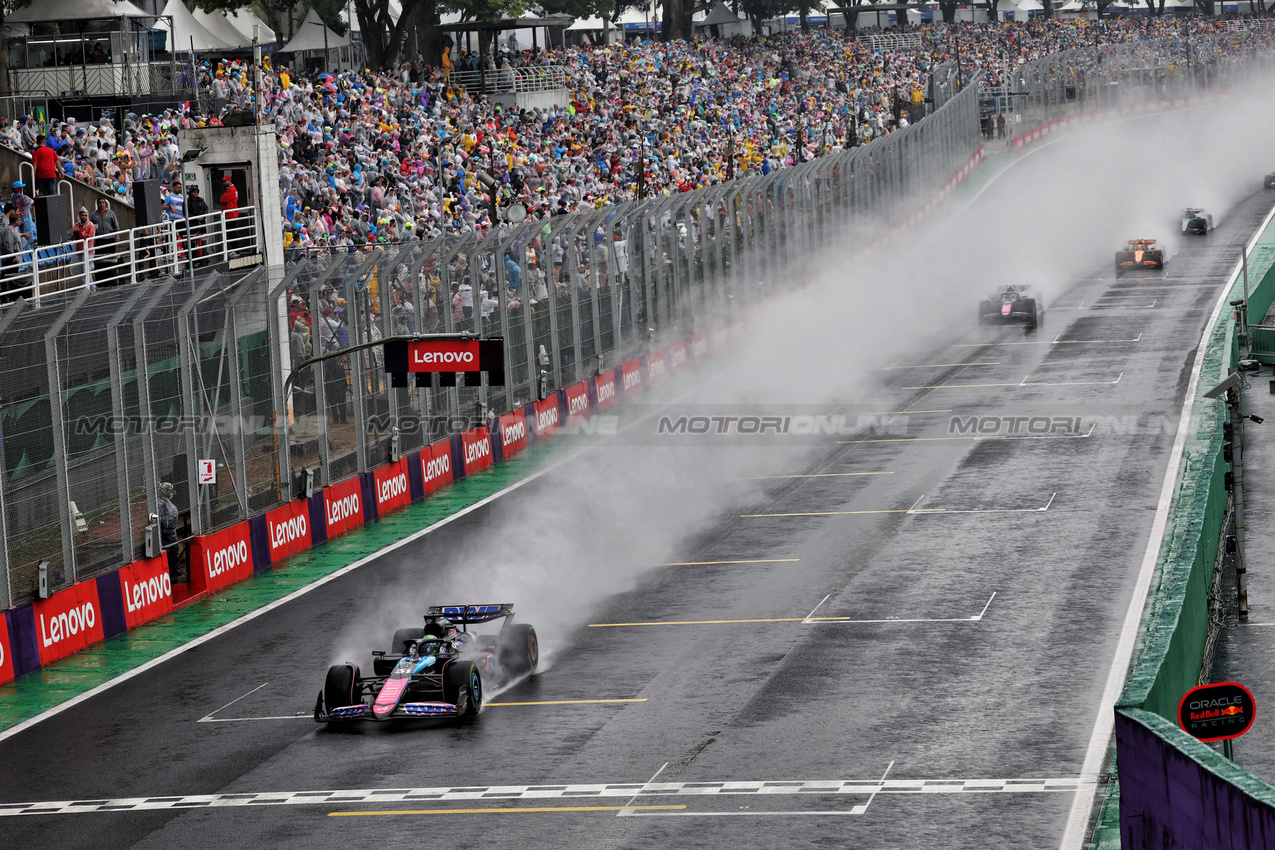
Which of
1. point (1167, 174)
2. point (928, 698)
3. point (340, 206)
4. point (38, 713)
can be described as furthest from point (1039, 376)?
point (1167, 174)

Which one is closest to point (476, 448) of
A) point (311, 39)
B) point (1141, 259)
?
point (311, 39)

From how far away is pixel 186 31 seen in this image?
44.1 m

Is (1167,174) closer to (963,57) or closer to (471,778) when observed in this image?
(963,57)

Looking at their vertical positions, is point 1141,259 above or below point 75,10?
below

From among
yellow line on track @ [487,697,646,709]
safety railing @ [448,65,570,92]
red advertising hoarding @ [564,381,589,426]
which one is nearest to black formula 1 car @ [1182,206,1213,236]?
safety railing @ [448,65,570,92]

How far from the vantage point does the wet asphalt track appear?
555 inches

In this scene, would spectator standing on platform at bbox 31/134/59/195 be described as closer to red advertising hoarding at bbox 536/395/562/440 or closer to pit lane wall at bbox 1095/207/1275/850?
red advertising hoarding at bbox 536/395/562/440

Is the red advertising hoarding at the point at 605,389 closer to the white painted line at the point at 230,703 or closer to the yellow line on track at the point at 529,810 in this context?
the white painted line at the point at 230,703

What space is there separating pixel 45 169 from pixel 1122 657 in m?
18.3

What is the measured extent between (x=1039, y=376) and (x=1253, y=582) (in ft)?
55.2

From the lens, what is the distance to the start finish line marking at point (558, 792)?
14.6 m

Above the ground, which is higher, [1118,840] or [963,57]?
[963,57]

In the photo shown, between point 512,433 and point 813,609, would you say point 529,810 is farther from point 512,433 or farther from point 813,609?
point 512,433

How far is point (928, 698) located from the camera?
17188 millimetres
